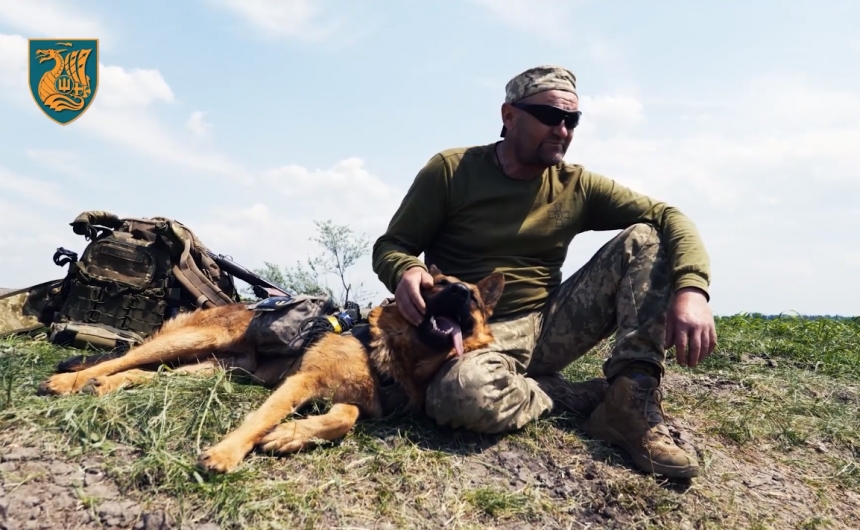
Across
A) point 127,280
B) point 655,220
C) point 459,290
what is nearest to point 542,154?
point 655,220

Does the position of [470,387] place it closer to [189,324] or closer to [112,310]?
[189,324]

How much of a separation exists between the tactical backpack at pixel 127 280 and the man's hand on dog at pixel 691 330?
337 cm

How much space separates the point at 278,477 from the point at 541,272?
2101 millimetres

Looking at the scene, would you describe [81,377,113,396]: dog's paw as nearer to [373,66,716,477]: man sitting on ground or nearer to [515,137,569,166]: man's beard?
[373,66,716,477]: man sitting on ground

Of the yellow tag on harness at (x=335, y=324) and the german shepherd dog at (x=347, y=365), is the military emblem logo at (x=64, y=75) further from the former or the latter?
the yellow tag on harness at (x=335, y=324)

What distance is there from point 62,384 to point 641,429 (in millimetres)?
3084

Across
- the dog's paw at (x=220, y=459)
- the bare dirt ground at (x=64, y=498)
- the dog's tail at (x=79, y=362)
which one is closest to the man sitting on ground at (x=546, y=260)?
the dog's paw at (x=220, y=459)

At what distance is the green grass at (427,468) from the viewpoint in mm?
2562

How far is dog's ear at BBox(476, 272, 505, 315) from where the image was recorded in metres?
3.64

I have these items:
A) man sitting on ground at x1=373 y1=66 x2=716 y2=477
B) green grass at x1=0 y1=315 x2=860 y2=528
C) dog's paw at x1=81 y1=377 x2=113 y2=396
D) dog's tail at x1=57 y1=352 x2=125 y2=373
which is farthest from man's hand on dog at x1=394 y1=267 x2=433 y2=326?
dog's tail at x1=57 y1=352 x2=125 y2=373

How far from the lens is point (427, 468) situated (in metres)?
2.98

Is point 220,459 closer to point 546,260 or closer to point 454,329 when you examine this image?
point 454,329

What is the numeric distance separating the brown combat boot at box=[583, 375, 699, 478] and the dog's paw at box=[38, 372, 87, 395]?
2843 millimetres

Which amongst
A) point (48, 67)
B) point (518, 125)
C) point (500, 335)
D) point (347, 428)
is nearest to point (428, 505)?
point (347, 428)
